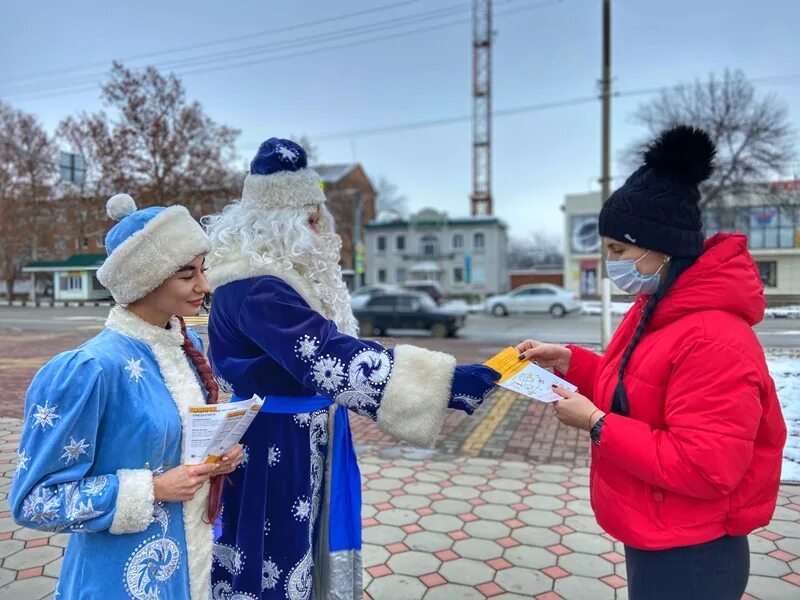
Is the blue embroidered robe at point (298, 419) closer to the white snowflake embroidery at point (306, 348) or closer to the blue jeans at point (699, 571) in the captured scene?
the white snowflake embroidery at point (306, 348)

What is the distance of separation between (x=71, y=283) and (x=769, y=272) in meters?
5.01

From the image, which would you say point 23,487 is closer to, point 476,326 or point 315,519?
point 315,519

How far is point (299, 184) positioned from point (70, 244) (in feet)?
11.3

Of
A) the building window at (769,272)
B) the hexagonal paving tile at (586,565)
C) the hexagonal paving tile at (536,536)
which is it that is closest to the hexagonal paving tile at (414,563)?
the hexagonal paving tile at (536,536)

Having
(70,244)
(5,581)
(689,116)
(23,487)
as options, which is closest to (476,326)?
(689,116)

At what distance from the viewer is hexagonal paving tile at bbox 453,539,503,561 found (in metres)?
3.16

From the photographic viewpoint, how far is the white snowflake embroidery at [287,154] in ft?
6.16

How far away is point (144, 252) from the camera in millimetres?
1457

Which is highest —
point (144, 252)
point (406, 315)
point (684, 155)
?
point (684, 155)

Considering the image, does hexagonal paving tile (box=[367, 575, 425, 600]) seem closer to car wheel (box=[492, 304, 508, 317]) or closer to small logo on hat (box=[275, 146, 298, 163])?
small logo on hat (box=[275, 146, 298, 163])

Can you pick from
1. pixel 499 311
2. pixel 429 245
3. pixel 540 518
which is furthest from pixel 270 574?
pixel 429 245

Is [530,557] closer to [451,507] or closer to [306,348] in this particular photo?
[451,507]

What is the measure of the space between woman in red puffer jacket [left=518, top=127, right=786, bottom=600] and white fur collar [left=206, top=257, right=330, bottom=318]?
32.8 inches

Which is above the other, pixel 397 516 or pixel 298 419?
pixel 298 419
